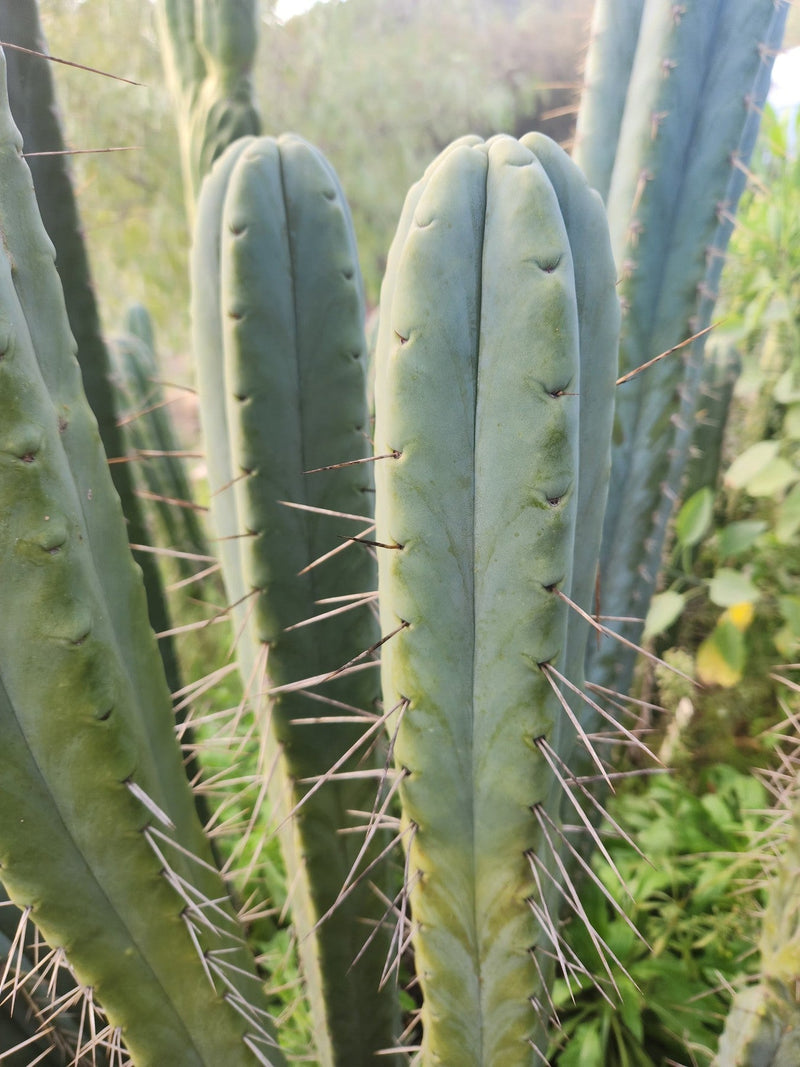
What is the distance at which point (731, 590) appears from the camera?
182cm

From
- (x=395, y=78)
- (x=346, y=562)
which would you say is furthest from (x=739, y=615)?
(x=395, y=78)

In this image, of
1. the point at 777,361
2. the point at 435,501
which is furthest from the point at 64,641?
the point at 777,361

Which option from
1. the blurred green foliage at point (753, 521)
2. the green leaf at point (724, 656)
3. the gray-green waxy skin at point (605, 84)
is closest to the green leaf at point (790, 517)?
the blurred green foliage at point (753, 521)

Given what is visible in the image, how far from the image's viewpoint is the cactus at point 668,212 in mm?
1245

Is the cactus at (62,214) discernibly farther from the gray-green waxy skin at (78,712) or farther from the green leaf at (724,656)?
the green leaf at (724,656)

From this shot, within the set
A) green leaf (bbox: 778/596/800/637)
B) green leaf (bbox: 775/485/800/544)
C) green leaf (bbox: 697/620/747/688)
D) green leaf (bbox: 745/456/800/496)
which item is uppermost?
green leaf (bbox: 745/456/800/496)

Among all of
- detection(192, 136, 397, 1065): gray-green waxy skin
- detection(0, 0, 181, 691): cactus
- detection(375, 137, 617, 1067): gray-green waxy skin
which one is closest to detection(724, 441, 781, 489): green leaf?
detection(192, 136, 397, 1065): gray-green waxy skin

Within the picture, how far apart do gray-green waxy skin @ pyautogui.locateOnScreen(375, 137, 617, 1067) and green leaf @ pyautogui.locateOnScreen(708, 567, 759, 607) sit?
113 cm

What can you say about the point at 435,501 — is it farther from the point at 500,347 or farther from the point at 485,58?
the point at 485,58

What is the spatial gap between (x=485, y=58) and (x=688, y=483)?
6524mm

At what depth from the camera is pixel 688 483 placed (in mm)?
2426

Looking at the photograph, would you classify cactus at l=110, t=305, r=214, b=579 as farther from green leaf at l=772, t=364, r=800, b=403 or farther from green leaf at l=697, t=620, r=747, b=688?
green leaf at l=772, t=364, r=800, b=403

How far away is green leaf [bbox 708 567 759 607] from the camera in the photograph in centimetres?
178

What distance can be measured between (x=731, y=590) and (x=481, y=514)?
4.24 feet
